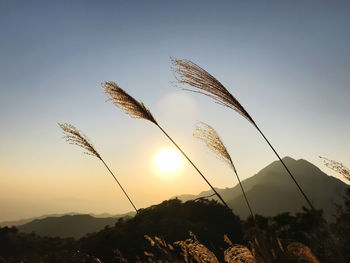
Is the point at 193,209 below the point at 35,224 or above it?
below

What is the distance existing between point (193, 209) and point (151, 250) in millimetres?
4803

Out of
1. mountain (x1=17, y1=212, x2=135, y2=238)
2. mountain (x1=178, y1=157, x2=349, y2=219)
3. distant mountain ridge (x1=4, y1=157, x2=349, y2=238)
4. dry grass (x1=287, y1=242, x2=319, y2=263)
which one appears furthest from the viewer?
mountain (x1=178, y1=157, x2=349, y2=219)

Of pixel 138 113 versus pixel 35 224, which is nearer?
pixel 138 113

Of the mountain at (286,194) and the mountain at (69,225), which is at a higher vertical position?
the mountain at (69,225)

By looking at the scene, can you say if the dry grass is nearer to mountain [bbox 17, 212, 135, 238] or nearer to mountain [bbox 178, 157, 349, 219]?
mountain [bbox 17, 212, 135, 238]

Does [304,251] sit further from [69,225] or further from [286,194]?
[286,194]

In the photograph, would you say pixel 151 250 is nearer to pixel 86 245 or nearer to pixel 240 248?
pixel 86 245

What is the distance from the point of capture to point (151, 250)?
39.3 ft

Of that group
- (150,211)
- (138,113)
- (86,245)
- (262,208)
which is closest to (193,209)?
(150,211)

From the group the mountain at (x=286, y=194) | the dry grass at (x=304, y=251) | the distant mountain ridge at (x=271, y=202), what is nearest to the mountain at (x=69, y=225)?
the distant mountain ridge at (x=271, y=202)

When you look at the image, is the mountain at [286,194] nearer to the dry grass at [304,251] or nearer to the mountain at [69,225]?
the mountain at [69,225]

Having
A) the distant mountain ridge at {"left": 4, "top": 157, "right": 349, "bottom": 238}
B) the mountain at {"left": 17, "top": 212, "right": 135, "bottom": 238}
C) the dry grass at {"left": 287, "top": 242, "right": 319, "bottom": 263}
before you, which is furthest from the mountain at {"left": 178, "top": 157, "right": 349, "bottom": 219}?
the dry grass at {"left": 287, "top": 242, "right": 319, "bottom": 263}

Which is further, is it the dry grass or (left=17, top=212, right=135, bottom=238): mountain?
(left=17, top=212, right=135, bottom=238): mountain

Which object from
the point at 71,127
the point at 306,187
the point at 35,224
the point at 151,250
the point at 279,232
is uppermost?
the point at 35,224
